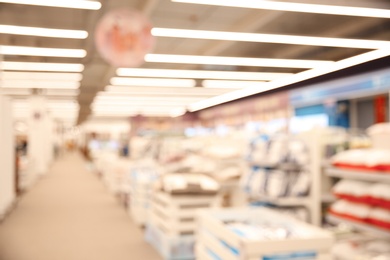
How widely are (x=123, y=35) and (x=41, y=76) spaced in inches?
244

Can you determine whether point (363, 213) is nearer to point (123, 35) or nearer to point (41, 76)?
point (123, 35)

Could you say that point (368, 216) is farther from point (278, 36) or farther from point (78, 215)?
point (78, 215)

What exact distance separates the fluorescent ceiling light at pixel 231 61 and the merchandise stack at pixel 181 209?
3.57 meters

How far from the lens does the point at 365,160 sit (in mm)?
3109

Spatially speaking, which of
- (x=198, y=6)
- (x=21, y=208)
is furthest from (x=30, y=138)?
(x=198, y=6)

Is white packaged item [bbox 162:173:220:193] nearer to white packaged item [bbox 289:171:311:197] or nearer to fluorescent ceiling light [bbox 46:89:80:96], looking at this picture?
white packaged item [bbox 289:171:311:197]

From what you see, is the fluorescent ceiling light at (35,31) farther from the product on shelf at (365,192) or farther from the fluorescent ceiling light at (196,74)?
the product on shelf at (365,192)

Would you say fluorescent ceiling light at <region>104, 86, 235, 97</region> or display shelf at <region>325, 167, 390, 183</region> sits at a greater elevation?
fluorescent ceiling light at <region>104, 86, 235, 97</region>

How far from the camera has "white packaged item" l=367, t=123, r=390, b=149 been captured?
3332mm

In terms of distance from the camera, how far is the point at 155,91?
12.7 m

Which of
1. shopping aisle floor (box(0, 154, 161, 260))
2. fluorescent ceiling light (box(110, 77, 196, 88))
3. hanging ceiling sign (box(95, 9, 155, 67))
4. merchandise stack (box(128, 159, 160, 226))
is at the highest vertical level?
fluorescent ceiling light (box(110, 77, 196, 88))

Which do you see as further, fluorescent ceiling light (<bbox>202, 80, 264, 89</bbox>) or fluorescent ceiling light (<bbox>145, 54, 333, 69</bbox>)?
fluorescent ceiling light (<bbox>202, 80, 264, 89</bbox>)

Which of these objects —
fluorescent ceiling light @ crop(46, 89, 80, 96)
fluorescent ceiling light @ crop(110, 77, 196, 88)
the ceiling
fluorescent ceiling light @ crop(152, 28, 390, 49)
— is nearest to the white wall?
the ceiling

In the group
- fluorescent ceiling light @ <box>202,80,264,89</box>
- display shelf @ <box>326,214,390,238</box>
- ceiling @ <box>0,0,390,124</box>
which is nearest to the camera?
display shelf @ <box>326,214,390,238</box>
